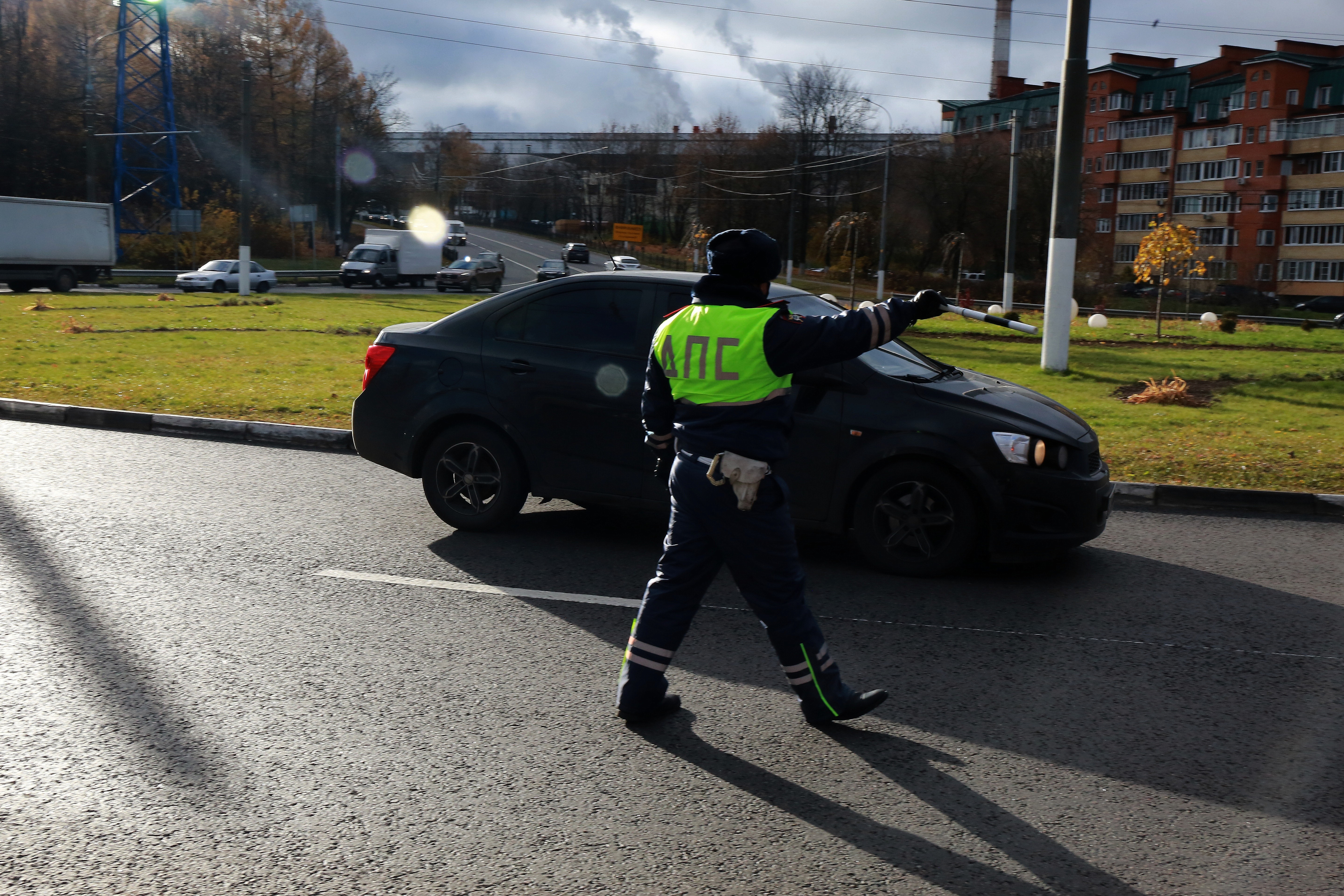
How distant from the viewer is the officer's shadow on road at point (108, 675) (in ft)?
12.4

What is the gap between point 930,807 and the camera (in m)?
3.54

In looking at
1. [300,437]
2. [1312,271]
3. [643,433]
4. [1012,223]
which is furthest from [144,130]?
[1312,271]

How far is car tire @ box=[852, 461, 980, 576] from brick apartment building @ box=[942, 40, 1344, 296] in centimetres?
7105

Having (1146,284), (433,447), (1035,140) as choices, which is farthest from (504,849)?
(1035,140)

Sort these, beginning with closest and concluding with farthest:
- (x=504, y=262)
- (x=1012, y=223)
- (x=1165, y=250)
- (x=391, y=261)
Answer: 1. (x=1165, y=250)
2. (x=1012, y=223)
3. (x=391, y=261)
4. (x=504, y=262)

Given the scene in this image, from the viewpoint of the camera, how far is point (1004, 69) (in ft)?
352

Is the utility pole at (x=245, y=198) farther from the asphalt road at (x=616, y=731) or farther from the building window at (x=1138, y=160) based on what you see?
the building window at (x=1138, y=160)

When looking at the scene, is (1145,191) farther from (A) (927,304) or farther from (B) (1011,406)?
(A) (927,304)

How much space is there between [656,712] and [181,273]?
50674 mm

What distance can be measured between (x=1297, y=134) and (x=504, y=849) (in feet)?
290

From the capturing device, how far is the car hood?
6.21m

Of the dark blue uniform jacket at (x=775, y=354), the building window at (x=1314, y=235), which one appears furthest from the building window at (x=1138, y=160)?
the dark blue uniform jacket at (x=775, y=354)

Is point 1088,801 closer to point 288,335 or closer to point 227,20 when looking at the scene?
point 288,335

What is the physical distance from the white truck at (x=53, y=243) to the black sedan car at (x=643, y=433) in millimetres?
36502
